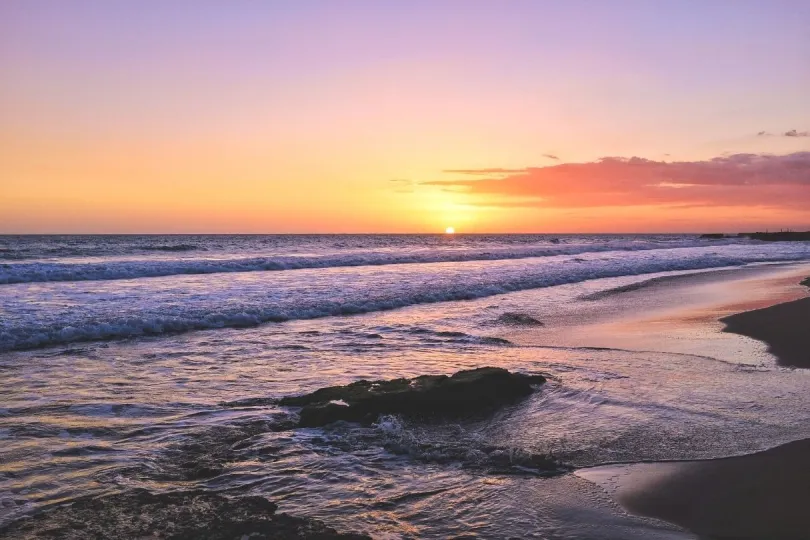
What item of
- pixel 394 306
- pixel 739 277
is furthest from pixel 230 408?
pixel 739 277

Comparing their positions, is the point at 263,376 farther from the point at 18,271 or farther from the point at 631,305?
the point at 18,271

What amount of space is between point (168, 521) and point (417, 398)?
11.2ft

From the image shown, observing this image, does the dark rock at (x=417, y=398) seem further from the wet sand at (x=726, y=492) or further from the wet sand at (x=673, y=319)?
the wet sand at (x=673, y=319)

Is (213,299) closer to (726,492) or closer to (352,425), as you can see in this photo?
(352,425)

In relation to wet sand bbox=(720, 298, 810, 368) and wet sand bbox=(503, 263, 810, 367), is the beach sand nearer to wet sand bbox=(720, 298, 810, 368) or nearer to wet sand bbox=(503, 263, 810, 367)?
wet sand bbox=(503, 263, 810, 367)

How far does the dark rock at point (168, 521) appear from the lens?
13.1ft

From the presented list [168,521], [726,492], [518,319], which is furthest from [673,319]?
[168,521]

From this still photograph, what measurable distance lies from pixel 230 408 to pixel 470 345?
582cm

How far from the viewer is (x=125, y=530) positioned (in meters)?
4.05

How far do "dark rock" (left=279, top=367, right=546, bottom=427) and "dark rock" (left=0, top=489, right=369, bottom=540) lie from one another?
2.15m

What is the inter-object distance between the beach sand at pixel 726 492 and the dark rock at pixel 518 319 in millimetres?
8996

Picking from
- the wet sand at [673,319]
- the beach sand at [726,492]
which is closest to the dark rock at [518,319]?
the wet sand at [673,319]

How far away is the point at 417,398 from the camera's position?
7012mm

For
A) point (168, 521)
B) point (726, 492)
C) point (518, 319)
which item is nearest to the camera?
point (168, 521)
